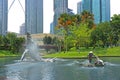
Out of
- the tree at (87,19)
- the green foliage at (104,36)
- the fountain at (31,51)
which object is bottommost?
Result: the fountain at (31,51)

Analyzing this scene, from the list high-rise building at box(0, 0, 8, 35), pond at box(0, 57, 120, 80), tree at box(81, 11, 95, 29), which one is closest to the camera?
pond at box(0, 57, 120, 80)

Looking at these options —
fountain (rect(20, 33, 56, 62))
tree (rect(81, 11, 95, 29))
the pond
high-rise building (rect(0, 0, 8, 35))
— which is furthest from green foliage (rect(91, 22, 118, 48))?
the pond

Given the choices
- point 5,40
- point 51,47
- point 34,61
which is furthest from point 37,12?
point 34,61

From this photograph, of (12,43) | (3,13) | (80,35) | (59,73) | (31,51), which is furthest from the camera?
(3,13)

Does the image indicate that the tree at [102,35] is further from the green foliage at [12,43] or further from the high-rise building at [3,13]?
the high-rise building at [3,13]

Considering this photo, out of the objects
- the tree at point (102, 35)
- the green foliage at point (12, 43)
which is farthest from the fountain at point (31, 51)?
the green foliage at point (12, 43)

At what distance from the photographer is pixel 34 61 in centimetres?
6050

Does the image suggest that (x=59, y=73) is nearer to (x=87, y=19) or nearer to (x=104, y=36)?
(x=104, y=36)

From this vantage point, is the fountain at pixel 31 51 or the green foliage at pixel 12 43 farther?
the green foliage at pixel 12 43

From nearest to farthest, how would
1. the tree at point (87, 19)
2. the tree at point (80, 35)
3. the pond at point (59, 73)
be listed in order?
the pond at point (59, 73) → the tree at point (80, 35) → the tree at point (87, 19)

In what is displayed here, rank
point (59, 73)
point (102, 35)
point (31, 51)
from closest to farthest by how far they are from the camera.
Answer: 1. point (59, 73)
2. point (31, 51)
3. point (102, 35)

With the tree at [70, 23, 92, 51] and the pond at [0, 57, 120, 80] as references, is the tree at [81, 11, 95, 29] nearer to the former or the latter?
the tree at [70, 23, 92, 51]

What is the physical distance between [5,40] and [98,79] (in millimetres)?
117348

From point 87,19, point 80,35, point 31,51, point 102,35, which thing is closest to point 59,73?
point 31,51
